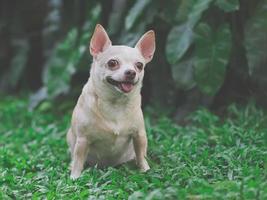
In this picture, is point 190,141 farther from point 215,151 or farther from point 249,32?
point 249,32

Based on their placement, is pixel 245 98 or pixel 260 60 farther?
pixel 245 98

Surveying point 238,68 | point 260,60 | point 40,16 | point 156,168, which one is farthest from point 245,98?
point 40,16

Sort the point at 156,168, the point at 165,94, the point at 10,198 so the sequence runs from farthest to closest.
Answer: the point at 165,94 < the point at 156,168 < the point at 10,198

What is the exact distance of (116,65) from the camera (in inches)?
228

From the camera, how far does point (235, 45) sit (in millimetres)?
8445

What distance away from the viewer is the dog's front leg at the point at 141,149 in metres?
6.12

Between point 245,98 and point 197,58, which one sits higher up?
point 197,58

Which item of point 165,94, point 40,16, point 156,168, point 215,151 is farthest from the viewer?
point 40,16

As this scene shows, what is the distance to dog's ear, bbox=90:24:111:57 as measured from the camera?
6.06 metres

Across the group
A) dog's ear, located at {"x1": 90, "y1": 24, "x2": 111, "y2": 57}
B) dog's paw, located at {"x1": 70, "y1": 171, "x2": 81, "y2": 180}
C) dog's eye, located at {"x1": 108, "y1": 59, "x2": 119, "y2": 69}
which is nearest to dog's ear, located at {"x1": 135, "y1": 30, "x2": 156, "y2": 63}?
dog's ear, located at {"x1": 90, "y1": 24, "x2": 111, "y2": 57}

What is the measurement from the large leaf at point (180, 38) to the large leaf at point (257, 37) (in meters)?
0.61

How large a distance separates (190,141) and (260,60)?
53.8 inches

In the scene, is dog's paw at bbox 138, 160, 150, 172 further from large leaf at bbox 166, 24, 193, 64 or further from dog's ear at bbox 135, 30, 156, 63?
large leaf at bbox 166, 24, 193, 64

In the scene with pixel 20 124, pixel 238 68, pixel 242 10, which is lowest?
pixel 20 124
